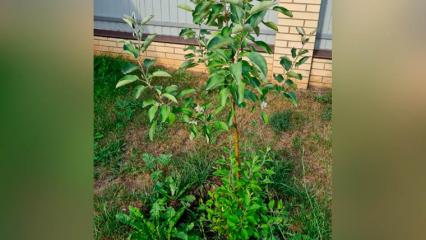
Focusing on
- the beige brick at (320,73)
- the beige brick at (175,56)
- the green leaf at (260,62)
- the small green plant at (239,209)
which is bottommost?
the small green plant at (239,209)

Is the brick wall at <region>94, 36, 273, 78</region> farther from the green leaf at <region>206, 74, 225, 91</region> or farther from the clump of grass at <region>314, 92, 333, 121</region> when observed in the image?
the green leaf at <region>206, 74, 225, 91</region>

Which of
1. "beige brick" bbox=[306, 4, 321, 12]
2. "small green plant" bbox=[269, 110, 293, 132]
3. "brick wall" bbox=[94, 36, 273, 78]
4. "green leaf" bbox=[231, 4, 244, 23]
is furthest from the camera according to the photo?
"brick wall" bbox=[94, 36, 273, 78]

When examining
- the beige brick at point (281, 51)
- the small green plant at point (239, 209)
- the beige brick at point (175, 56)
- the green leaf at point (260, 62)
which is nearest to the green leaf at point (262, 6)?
the green leaf at point (260, 62)

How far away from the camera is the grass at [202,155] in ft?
7.16

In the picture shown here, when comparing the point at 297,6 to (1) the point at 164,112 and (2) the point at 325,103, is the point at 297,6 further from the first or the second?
(1) the point at 164,112

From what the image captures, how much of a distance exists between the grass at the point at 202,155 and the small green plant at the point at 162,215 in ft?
0.30

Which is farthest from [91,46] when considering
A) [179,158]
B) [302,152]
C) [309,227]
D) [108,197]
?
[302,152]

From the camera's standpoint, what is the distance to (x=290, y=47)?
394 centimetres

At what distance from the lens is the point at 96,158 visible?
2.81 metres

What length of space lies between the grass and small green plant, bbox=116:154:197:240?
91 millimetres

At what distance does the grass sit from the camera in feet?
7.16

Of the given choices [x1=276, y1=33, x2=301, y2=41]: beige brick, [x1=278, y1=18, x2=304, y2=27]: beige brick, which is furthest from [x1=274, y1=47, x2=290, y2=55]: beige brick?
[x1=278, y1=18, x2=304, y2=27]: beige brick

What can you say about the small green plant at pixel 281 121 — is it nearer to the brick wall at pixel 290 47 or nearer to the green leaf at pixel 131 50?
the brick wall at pixel 290 47
